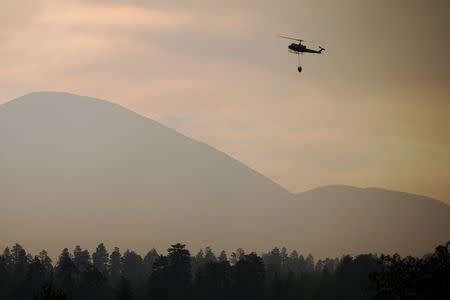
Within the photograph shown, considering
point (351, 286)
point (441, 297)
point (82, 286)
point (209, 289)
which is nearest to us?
point (441, 297)

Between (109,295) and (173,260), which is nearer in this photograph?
(109,295)

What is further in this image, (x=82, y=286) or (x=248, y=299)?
(x=248, y=299)

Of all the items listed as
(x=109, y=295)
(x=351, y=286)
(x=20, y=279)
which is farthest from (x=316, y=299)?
(x=20, y=279)

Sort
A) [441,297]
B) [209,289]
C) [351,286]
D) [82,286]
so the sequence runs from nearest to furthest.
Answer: [441,297] < [82,286] < [209,289] < [351,286]

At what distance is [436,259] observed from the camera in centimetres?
8231

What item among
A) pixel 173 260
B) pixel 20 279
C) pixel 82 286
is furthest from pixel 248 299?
pixel 20 279

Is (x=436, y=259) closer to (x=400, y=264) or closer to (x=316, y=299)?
(x=400, y=264)

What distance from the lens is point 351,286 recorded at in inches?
7279

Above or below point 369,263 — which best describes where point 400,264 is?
below

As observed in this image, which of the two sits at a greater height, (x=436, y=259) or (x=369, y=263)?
(x=369, y=263)

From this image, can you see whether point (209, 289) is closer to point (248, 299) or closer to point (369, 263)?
point (248, 299)

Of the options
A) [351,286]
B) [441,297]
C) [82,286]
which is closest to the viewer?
[441,297]

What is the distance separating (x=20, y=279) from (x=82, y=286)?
2392cm

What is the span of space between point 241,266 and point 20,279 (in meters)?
43.5
